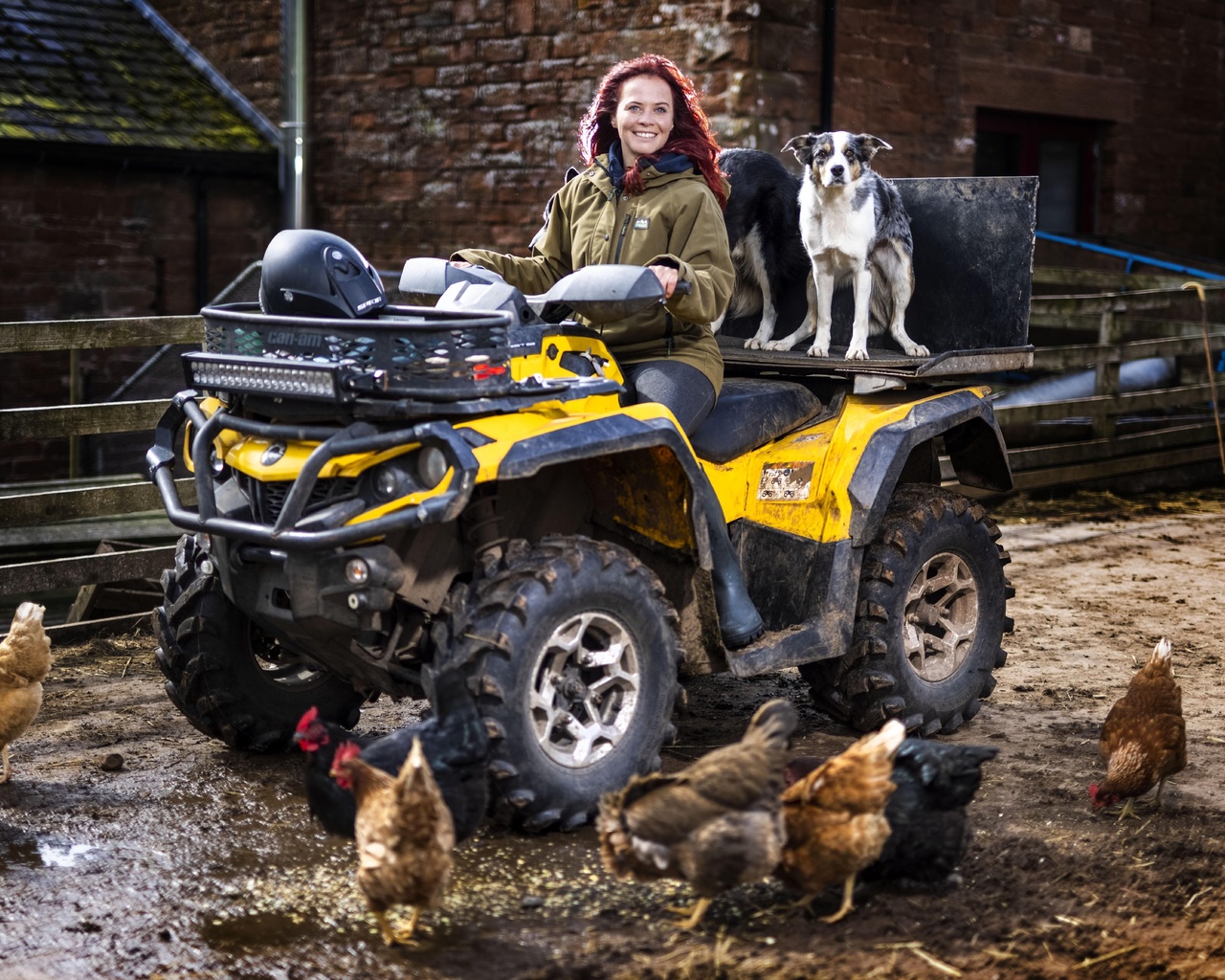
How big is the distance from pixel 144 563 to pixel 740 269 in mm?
3047

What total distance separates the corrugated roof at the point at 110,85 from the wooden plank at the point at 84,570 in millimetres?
6780

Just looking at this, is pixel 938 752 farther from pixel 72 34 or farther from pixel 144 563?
pixel 72 34

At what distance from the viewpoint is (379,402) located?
4059mm

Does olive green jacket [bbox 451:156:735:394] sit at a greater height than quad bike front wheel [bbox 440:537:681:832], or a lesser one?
greater

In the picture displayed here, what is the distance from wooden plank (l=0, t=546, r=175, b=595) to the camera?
260 inches

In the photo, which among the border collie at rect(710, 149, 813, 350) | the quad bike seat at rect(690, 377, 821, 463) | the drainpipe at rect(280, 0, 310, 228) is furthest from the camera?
the drainpipe at rect(280, 0, 310, 228)

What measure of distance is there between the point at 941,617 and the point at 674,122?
2021mm

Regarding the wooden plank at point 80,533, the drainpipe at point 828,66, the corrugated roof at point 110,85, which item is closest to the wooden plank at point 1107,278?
the drainpipe at point 828,66

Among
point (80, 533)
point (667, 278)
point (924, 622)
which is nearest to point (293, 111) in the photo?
point (80, 533)

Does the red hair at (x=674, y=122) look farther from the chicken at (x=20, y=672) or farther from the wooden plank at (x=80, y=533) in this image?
the wooden plank at (x=80, y=533)

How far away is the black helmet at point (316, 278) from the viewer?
4.38m

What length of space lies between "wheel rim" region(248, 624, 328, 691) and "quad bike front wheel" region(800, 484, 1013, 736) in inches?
68.3

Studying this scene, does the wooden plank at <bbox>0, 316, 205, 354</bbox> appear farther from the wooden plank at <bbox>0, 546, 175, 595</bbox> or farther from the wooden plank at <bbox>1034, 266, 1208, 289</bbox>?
the wooden plank at <bbox>1034, 266, 1208, 289</bbox>

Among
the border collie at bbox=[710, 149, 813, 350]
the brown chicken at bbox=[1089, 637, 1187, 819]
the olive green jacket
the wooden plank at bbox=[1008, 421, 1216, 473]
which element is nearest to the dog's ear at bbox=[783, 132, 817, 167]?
the border collie at bbox=[710, 149, 813, 350]
